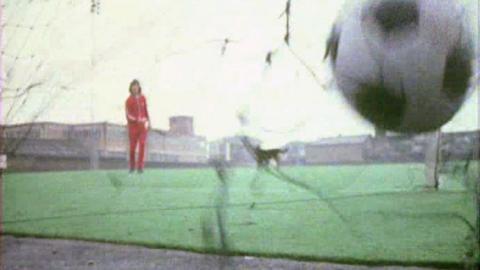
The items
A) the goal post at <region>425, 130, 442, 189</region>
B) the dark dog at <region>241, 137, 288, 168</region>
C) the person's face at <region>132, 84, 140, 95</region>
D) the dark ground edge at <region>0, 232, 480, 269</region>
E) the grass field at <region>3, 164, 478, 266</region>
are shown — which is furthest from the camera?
the grass field at <region>3, 164, 478, 266</region>

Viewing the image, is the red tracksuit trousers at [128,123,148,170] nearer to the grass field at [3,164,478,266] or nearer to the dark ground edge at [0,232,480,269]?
the grass field at [3,164,478,266]

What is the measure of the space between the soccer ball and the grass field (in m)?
0.63

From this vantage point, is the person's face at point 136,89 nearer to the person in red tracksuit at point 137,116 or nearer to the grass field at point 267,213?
the person in red tracksuit at point 137,116

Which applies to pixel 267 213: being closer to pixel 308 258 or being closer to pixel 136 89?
pixel 308 258

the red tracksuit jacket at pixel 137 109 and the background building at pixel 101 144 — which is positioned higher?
the red tracksuit jacket at pixel 137 109

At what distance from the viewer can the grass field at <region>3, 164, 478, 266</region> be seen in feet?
7.59

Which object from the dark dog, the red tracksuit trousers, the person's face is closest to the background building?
the red tracksuit trousers

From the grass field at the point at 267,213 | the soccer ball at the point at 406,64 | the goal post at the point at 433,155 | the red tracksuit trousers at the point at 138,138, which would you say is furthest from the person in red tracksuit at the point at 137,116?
the goal post at the point at 433,155

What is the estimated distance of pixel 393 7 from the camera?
3.70ft

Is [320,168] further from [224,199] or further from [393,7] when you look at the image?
[393,7]

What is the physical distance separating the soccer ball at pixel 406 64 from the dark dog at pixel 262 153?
1.02 feet

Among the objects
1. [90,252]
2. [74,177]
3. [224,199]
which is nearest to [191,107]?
[224,199]

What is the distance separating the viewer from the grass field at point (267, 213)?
2.31 metres

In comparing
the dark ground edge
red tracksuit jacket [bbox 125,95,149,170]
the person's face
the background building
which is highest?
the person's face
